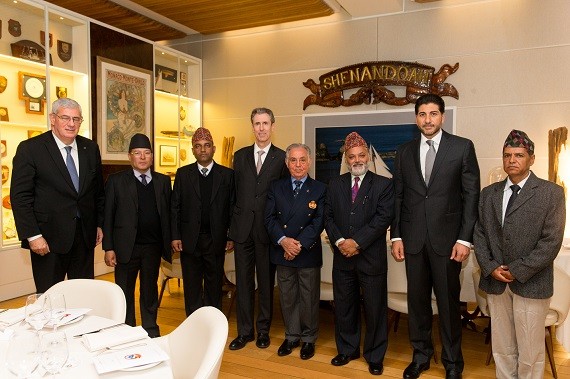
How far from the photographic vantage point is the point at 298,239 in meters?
3.26

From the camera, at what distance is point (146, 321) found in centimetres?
351

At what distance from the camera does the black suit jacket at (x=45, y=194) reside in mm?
2939

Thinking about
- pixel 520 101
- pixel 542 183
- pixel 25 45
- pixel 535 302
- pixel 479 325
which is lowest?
pixel 479 325

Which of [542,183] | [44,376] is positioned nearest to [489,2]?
[542,183]

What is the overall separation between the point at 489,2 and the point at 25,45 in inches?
197

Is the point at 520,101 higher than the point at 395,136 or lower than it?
higher

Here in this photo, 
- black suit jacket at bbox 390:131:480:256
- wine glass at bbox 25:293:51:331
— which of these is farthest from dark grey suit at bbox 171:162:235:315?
wine glass at bbox 25:293:51:331

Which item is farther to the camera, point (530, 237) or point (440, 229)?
point (440, 229)

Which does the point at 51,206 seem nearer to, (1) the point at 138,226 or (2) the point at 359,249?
(1) the point at 138,226

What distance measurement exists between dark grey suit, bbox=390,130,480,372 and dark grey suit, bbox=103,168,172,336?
177cm

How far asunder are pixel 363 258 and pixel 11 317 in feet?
6.69

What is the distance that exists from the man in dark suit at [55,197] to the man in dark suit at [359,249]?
1.69 metres

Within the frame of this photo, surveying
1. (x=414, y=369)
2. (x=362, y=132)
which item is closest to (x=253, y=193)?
(x=414, y=369)

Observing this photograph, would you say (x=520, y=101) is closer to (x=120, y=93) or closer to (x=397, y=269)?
(x=397, y=269)
